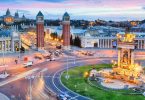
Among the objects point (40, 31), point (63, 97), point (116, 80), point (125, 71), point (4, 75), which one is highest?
point (40, 31)

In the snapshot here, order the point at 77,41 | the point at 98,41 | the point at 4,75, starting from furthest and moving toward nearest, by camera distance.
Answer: the point at 77,41 → the point at 98,41 → the point at 4,75

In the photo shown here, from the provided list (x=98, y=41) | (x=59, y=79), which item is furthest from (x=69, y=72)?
(x=98, y=41)

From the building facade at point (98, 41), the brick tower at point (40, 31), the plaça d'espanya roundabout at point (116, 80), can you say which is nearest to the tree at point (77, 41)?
the building facade at point (98, 41)

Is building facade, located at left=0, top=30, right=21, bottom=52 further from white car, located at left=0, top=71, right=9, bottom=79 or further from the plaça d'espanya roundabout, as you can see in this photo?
the plaça d'espanya roundabout

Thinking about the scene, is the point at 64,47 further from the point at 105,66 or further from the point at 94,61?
the point at 105,66

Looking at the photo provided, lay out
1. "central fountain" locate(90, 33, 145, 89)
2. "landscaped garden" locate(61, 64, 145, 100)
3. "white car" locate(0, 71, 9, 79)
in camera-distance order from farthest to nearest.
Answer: "white car" locate(0, 71, 9, 79)
"central fountain" locate(90, 33, 145, 89)
"landscaped garden" locate(61, 64, 145, 100)

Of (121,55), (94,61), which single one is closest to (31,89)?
(121,55)

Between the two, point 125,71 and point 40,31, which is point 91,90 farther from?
point 40,31

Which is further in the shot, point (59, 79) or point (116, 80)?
point (59, 79)

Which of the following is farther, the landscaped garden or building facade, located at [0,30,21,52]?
building facade, located at [0,30,21,52]

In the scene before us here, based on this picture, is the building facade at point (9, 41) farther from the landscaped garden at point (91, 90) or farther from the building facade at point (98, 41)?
the landscaped garden at point (91, 90)

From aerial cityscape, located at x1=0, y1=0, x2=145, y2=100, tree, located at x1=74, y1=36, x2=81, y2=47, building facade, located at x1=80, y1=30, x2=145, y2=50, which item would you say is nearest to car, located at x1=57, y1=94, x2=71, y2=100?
aerial cityscape, located at x1=0, y1=0, x2=145, y2=100

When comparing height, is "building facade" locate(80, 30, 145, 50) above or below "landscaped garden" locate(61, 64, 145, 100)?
above

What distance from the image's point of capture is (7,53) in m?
112
